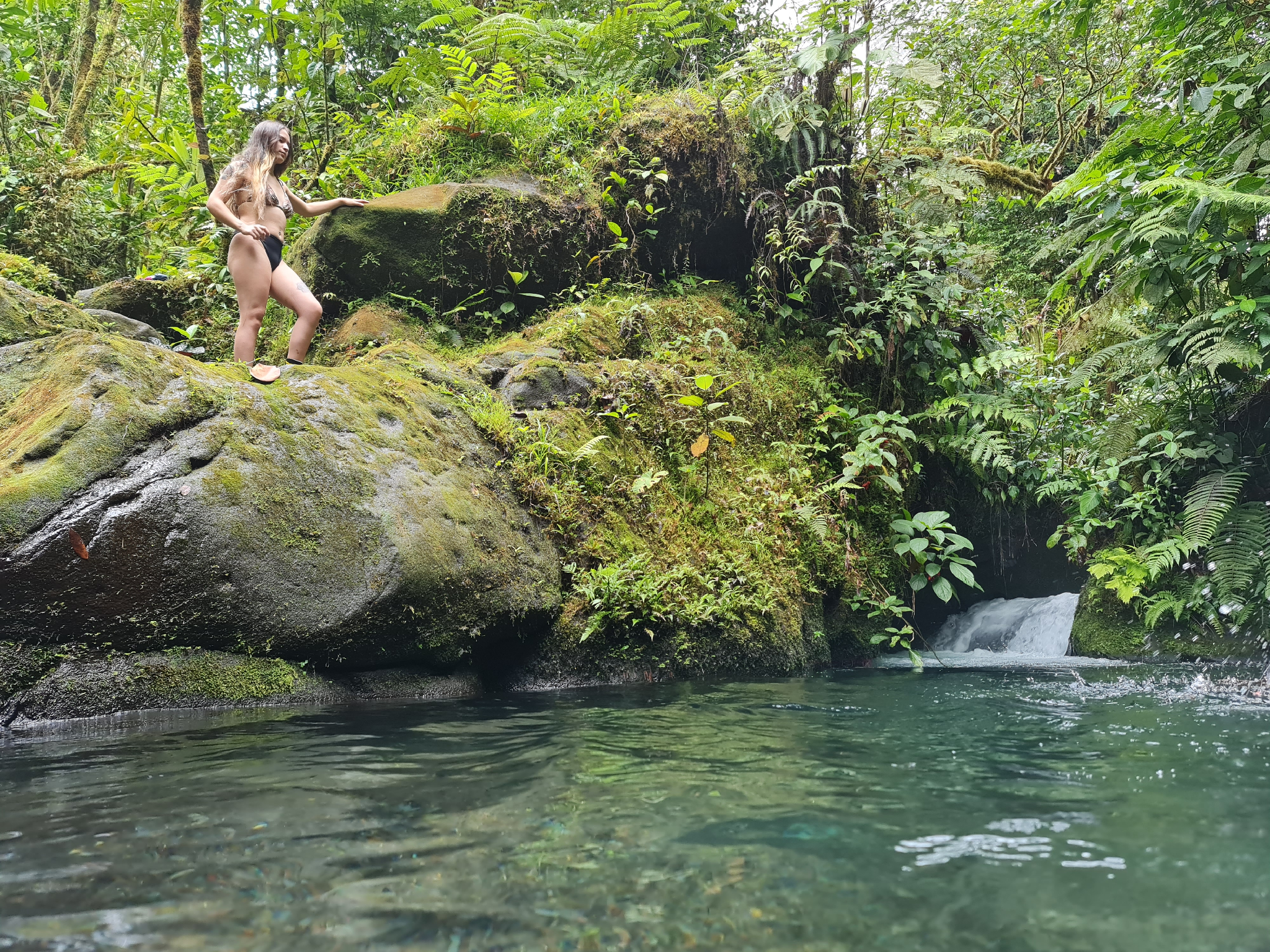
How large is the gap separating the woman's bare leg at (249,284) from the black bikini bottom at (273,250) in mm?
81

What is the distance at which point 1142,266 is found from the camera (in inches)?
240

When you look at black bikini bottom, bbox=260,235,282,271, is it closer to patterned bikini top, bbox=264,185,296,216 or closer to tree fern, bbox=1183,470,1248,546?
patterned bikini top, bbox=264,185,296,216

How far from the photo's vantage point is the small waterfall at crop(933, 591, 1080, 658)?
7.83m

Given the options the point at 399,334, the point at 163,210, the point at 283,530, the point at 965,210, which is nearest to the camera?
the point at 283,530

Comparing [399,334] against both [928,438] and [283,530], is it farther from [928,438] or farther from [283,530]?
[928,438]

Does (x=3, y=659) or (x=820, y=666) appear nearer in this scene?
(x=3, y=659)

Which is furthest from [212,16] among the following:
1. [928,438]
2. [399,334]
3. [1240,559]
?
[1240,559]

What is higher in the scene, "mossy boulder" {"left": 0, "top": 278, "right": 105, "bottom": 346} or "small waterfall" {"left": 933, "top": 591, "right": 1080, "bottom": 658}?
"mossy boulder" {"left": 0, "top": 278, "right": 105, "bottom": 346}

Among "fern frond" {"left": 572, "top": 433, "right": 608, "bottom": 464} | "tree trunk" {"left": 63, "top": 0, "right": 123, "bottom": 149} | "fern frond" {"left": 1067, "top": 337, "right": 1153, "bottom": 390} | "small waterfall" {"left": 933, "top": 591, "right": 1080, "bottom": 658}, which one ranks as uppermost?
"tree trunk" {"left": 63, "top": 0, "right": 123, "bottom": 149}

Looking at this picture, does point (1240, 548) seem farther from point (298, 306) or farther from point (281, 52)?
point (281, 52)

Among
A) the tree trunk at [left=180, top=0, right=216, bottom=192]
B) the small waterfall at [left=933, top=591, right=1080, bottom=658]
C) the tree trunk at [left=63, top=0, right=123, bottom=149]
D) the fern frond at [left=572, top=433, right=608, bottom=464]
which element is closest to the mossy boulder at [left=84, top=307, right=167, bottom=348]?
the tree trunk at [left=180, top=0, right=216, bottom=192]

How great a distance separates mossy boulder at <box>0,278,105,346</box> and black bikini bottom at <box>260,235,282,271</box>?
4.05ft

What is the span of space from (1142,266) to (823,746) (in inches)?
204

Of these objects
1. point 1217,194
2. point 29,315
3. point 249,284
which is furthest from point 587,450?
point 1217,194
